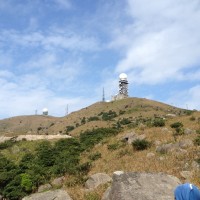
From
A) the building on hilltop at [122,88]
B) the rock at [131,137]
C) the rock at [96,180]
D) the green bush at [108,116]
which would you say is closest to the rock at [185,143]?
the rock at [131,137]

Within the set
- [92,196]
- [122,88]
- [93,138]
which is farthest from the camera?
[122,88]

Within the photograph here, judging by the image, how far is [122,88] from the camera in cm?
14375

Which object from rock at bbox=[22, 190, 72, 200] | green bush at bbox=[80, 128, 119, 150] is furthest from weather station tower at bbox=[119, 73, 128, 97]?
rock at bbox=[22, 190, 72, 200]

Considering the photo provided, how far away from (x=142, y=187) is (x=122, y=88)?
132 meters

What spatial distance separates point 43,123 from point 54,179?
416 ft

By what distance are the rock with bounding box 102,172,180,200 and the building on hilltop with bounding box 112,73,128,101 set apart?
127176mm

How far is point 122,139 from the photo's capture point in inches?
1272

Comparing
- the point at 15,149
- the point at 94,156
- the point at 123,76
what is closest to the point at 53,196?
the point at 94,156

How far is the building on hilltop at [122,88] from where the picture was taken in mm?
139875

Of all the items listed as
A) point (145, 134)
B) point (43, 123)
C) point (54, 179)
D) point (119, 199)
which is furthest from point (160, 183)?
point (43, 123)

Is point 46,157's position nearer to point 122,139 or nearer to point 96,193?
point 122,139

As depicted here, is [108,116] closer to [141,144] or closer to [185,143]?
[141,144]

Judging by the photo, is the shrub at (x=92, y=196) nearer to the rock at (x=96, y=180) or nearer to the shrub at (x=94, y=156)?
the rock at (x=96, y=180)

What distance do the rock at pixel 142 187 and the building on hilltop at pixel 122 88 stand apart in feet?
417
